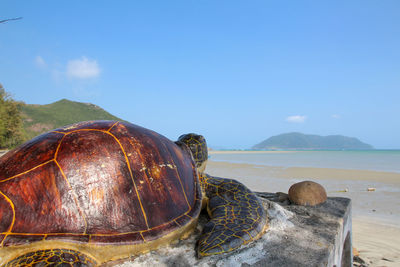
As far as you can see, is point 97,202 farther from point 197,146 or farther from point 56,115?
point 56,115

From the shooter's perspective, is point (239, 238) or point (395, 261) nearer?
point (239, 238)

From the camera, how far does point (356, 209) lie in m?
6.59

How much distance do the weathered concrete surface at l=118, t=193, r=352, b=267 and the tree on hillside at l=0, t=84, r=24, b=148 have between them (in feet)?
80.7

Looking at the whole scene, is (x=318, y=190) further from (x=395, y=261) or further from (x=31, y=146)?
(x=31, y=146)

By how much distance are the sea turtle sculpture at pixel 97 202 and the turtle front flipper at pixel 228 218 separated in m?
0.01

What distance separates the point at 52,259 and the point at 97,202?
17.1 inches

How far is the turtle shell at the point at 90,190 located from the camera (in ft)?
5.53

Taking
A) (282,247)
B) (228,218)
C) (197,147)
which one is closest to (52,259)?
(228,218)

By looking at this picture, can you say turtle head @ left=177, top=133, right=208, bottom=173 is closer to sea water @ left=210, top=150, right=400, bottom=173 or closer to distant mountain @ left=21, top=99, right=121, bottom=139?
sea water @ left=210, top=150, right=400, bottom=173

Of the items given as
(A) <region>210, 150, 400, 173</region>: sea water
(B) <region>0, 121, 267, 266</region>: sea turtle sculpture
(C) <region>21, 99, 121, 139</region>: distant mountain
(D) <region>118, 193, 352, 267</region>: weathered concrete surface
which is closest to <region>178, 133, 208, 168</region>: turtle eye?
(D) <region>118, 193, 352, 267</region>: weathered concrete surface

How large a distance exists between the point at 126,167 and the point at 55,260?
781 millimetres

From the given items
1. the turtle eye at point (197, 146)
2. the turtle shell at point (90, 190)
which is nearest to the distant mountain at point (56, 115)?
the turtle eye at point (197, 146)

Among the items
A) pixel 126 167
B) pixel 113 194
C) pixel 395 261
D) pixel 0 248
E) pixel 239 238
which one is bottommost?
pixel 395 261

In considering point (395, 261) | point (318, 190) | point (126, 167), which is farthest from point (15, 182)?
point (395, 261)
